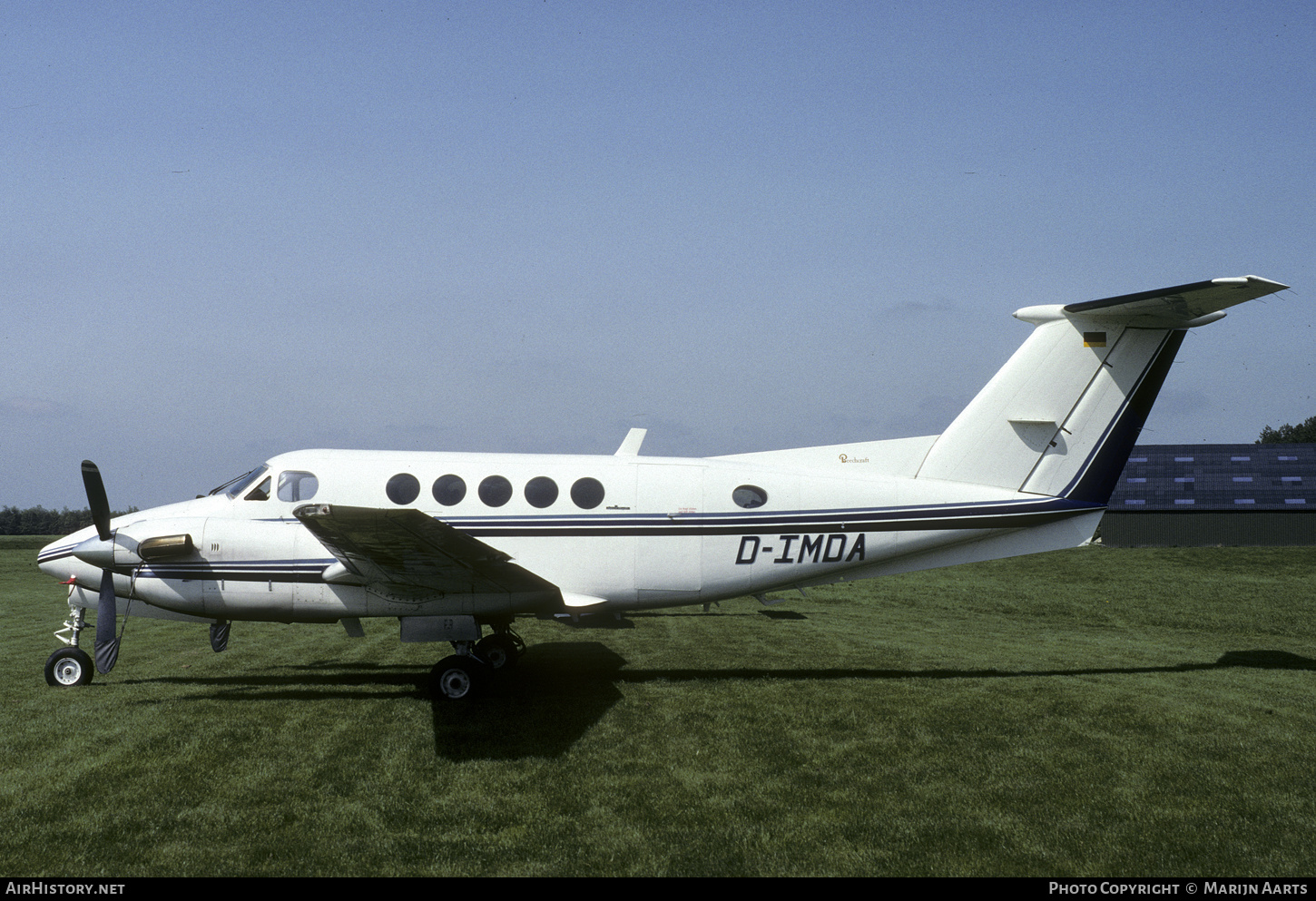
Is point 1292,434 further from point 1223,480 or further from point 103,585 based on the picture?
point 103,585

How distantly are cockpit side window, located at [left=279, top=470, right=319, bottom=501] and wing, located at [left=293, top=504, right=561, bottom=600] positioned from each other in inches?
47.2

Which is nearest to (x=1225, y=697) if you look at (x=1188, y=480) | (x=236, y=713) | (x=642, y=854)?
(x=642, y=854)

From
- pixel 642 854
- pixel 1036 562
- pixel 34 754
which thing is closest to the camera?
pixel 642 854

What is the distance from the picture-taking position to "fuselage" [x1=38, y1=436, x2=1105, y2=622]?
10531 millimetres

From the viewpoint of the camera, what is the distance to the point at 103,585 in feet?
34.9

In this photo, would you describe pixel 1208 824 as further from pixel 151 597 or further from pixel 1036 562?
pixel 1036 562

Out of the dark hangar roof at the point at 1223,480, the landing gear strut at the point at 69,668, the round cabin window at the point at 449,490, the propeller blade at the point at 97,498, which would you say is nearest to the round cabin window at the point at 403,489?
the round cabin window at the point at 449,490

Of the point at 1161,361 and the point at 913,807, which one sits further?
the point at 1161,361

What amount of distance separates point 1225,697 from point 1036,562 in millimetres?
22025

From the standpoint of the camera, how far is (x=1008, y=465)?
11461mm

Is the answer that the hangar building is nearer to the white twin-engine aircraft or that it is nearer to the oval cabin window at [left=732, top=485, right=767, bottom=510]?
the white twin-engine aircraft

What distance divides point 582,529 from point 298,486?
12.0ft

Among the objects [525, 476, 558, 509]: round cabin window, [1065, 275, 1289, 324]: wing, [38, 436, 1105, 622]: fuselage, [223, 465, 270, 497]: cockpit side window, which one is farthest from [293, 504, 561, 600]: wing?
[1065, 275, 1289, 324]: wing

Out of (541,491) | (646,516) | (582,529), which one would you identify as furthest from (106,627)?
(646,516)
